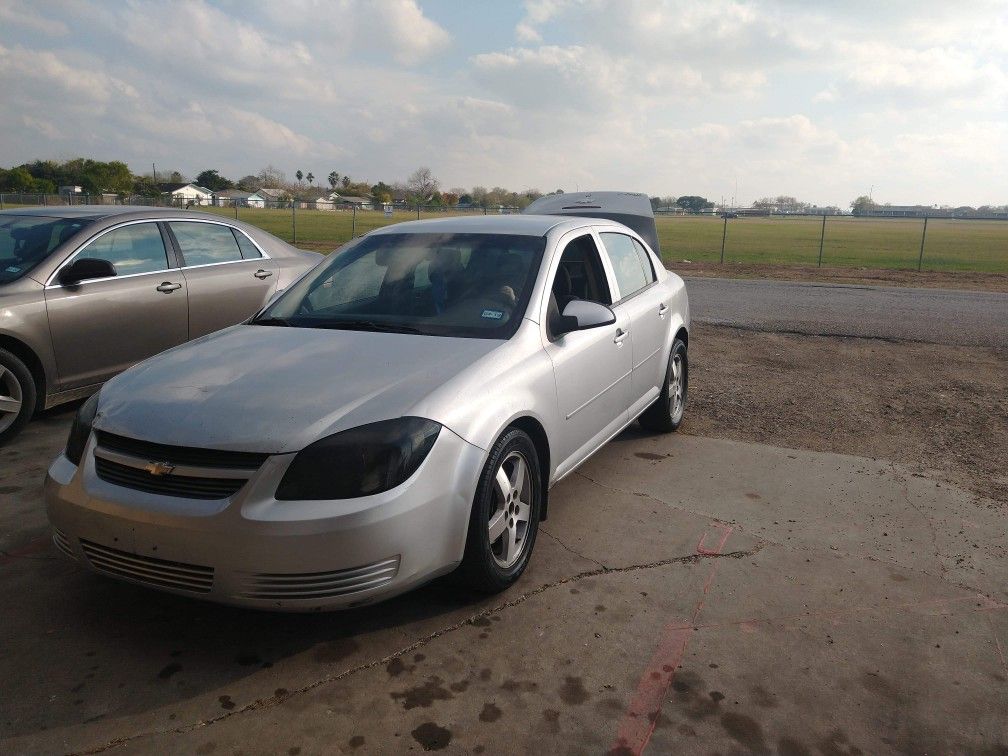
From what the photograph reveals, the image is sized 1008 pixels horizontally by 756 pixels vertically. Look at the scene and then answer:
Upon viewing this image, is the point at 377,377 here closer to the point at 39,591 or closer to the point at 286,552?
the point at 286,552

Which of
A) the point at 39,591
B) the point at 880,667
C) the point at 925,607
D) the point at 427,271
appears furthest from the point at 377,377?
the point at 925,607

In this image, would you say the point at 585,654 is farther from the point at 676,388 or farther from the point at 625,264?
the point at 676,388

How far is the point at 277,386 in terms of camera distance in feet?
10.8

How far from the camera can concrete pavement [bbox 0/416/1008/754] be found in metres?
2.69

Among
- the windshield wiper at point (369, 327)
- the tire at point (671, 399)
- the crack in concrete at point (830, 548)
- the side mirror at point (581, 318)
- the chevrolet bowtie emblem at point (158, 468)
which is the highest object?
the side mirror at point (581, 318)

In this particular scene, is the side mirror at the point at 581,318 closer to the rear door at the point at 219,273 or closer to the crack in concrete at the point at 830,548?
the crack in concrete at the point at 830,548

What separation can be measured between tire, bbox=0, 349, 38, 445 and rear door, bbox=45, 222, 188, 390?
0.26m

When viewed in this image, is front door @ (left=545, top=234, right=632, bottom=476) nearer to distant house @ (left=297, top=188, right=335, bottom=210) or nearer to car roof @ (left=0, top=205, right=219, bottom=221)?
car roof @ (left=0, top=205, right=219, bottom=221)

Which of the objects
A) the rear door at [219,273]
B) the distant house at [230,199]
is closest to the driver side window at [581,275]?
the rear door at [219,273]

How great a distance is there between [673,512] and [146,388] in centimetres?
279

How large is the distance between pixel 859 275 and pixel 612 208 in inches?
556

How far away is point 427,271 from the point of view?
4.45m

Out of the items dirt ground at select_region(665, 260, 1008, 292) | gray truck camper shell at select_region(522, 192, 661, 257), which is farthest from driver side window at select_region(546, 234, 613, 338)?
dirt ground at select_region(665, 260, 1008, 292)

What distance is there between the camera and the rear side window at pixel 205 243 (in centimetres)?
690
